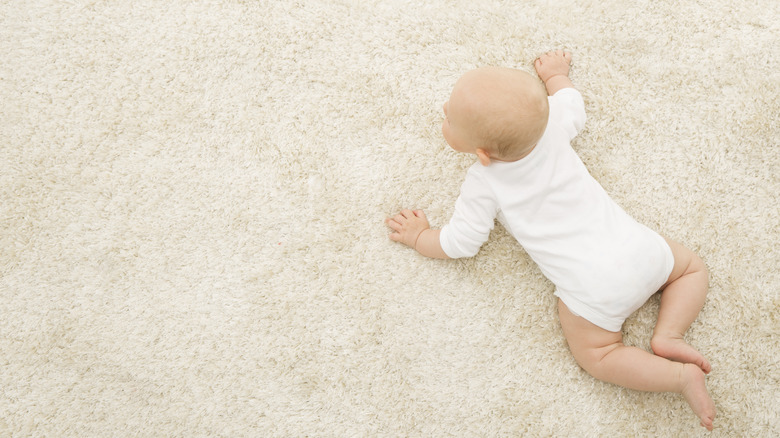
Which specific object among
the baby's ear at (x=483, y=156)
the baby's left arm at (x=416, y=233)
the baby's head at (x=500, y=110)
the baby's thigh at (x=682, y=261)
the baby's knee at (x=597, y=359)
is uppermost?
the baby's head at (x=500, y=110)

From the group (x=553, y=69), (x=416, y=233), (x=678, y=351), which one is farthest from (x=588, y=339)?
(x=553, y=69)

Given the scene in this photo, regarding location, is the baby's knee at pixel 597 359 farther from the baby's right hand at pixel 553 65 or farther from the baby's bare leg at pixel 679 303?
the baby's right hand at pixel 553 65

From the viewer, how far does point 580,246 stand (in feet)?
2.72

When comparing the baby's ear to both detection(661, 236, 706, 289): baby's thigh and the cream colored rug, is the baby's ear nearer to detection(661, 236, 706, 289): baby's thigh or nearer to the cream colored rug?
the cream colored rug

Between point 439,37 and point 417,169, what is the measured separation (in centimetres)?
28

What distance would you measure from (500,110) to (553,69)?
341 mm

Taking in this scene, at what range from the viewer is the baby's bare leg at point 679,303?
879 millimetres

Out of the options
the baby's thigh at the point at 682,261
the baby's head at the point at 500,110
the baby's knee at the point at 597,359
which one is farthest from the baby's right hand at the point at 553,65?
the baby's knee at the point at 597,359

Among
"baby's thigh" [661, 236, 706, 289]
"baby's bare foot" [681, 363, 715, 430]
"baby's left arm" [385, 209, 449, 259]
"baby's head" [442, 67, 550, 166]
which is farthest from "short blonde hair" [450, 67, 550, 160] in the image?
"baby's bare foot" [681, 363, 715, 430]

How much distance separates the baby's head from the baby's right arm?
0.86 feet

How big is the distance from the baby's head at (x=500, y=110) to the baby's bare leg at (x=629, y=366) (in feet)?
1.12

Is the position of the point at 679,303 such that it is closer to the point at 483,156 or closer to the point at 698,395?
the point at 698,395

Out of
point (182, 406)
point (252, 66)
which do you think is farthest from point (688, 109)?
point (182, 406)

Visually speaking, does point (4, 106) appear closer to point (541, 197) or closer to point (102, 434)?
point (102, 434)
